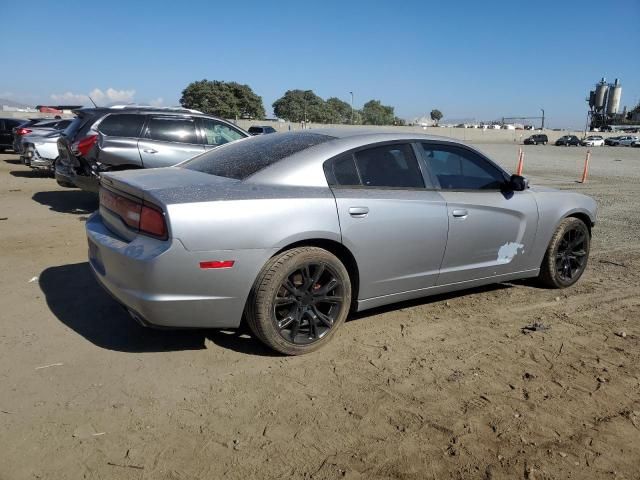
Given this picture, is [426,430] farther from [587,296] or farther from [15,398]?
[587,296]

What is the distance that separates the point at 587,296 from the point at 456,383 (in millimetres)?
2562

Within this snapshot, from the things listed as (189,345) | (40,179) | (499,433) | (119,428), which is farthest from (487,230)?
(40,179)

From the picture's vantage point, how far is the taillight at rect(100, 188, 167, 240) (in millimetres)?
3162

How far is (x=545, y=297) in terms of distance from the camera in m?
5.07

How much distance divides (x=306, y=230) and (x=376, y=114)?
126183 millimetres

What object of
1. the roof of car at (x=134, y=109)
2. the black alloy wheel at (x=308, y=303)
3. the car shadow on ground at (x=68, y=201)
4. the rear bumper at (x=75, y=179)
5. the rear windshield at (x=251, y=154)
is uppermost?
the roof of car at (x=134, y=109)

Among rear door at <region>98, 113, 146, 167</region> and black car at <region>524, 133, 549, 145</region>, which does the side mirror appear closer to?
rear door at <region>98, 113, 146, 167</region>

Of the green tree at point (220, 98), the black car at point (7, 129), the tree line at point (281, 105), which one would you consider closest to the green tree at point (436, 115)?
the tree line at point (281, 105)

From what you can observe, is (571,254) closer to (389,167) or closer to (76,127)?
(389,167)

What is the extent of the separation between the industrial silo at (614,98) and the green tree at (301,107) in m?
65.0

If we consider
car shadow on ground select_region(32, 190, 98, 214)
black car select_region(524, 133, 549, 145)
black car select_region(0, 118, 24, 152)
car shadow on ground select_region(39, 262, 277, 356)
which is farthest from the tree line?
car shadow on ground select_region(39, 262, 277, 356)

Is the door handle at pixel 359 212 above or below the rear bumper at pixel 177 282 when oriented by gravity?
above

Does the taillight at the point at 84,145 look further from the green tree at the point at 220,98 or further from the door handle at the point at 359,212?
the green tree at the point at 220,98

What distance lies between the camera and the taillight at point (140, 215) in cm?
316
